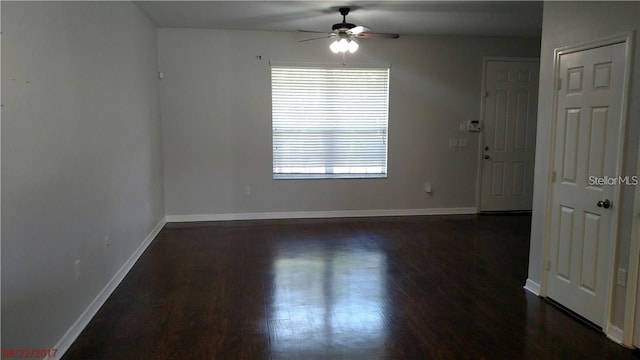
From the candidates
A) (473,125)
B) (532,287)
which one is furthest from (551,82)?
(473,125)

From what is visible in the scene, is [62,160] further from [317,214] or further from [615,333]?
[317,214]

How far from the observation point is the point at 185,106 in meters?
6.10

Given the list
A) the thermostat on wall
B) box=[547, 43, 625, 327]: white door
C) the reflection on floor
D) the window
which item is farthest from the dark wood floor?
the thermostat on wall

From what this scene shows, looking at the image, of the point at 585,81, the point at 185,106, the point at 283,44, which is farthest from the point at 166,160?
the point at 585,81

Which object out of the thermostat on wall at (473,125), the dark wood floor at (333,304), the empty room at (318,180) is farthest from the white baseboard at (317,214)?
Result: the thermostat on wall at (473,125)

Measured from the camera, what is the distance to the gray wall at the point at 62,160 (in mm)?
2160

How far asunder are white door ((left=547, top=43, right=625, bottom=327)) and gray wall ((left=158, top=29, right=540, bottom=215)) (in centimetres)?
326

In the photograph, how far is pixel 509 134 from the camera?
679cm

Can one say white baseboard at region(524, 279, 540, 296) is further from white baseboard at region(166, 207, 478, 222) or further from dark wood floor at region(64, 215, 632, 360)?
white baseboard at region(166, 207, 478, 222)

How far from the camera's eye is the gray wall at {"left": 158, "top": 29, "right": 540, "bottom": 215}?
6.09m

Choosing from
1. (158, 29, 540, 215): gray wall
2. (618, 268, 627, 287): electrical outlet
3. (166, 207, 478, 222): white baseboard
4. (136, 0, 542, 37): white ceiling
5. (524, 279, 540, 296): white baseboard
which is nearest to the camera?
(618, 268, 627, 287): electrical outlet

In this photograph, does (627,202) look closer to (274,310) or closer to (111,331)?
(274,310)

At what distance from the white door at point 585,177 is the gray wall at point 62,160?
3.50m

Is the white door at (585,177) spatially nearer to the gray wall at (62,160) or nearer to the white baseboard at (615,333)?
the white baseboard at (615,333)
